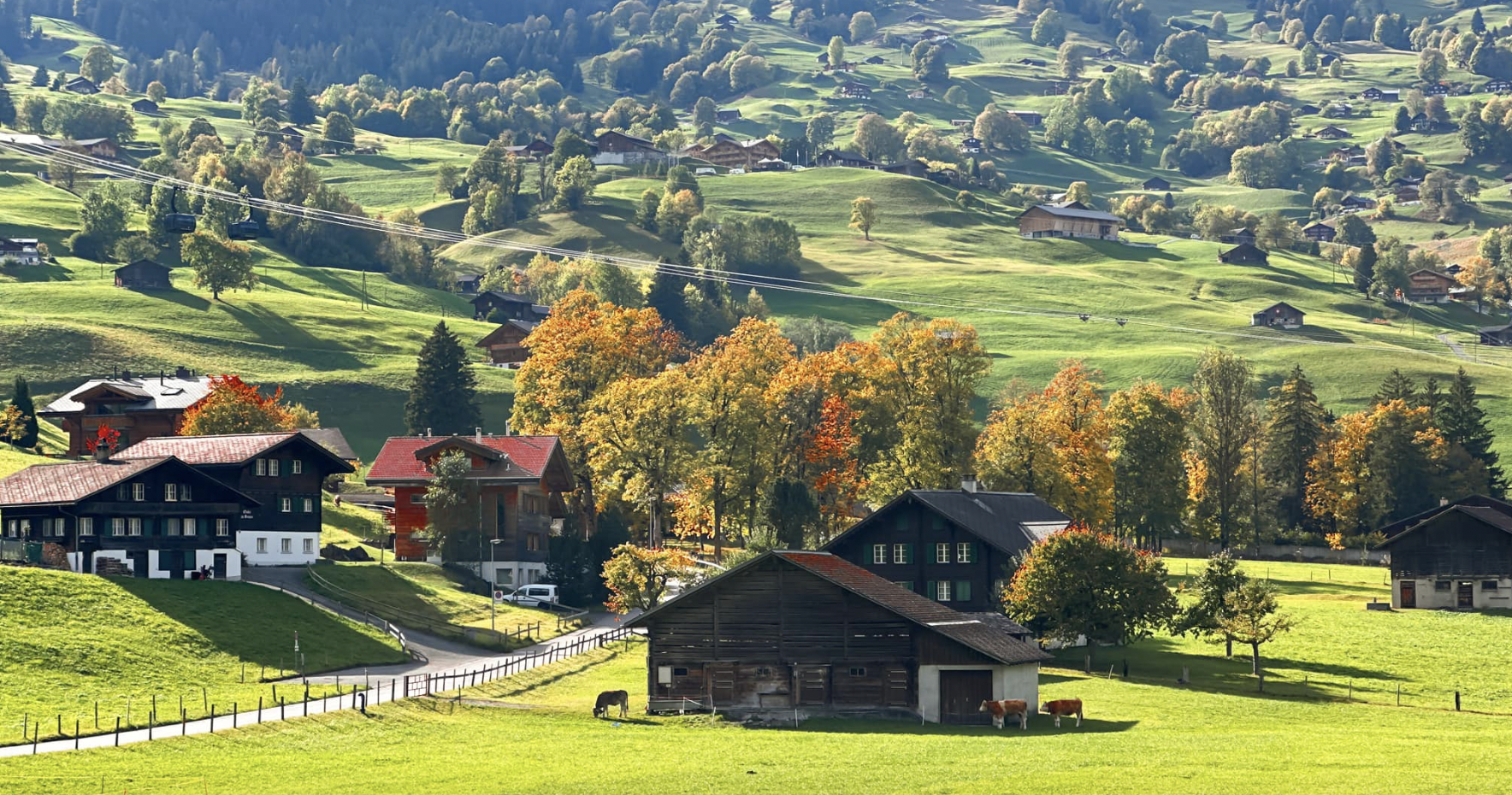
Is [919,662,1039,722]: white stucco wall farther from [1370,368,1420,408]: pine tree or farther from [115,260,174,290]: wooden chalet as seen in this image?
[115,260,174,290]: wooden chalet

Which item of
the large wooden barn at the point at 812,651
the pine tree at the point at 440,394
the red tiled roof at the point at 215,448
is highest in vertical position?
the pine tree at the point at 440,394

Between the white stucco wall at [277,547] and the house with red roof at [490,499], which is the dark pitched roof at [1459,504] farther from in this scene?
the white stucco wall at [277,547]

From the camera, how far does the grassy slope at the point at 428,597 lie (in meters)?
95.6

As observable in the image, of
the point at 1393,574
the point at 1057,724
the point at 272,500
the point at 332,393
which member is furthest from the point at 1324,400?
the point at 1057,724

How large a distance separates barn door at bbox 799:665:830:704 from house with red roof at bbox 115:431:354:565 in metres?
37.1

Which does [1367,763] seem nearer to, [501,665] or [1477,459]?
[501,665]

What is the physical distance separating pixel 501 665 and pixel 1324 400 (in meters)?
121

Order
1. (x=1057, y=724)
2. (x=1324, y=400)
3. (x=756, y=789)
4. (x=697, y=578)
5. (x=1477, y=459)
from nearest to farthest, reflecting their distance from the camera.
→ (x=756, y=789), (x=1057, y=724), (x=697, y=578), (x=1477, y=459), (x=1324, y=400)

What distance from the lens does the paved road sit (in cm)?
5828

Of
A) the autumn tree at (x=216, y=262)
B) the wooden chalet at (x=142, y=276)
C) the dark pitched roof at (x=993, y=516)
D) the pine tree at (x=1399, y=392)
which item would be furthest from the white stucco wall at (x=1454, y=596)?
the wooden chalet at (x=142, y=276)

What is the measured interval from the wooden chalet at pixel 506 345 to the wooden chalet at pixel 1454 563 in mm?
93256

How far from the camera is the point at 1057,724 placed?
69.2m

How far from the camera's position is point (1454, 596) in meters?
110

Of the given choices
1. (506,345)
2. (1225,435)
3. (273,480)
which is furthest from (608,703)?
(506,345)
